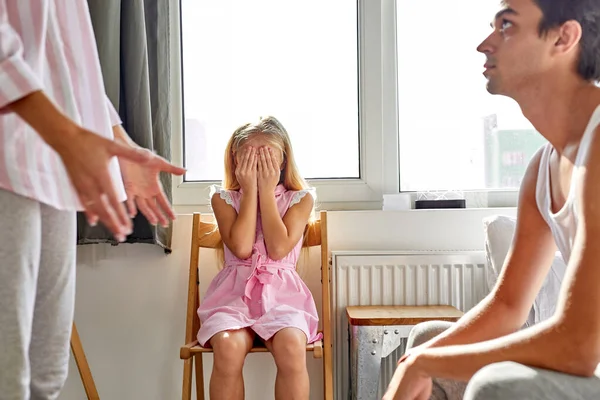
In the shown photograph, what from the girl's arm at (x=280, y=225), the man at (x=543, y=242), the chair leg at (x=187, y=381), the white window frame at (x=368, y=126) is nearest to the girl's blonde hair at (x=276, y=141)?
the girl's arm at (x=280, y=225)

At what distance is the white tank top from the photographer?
792 mm

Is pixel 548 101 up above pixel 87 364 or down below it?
above

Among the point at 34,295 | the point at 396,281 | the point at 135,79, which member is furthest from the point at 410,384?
the point at 135,79

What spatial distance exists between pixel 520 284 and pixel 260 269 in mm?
877

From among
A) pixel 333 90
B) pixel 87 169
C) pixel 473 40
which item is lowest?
pixel 87 169

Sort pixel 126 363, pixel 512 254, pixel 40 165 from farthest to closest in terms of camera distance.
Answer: pixel 126 363 < pixel 512 254 < pixel 40 165

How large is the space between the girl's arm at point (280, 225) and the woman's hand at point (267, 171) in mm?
23

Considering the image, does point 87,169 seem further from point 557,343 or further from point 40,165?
point 557,343

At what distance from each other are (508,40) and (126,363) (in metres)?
1.53

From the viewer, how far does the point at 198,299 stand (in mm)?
1824

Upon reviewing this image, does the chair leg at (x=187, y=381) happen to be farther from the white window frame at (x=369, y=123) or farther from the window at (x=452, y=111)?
the window at (x=452, y=111)

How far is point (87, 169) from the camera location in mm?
580

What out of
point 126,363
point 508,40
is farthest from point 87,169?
point 126,363

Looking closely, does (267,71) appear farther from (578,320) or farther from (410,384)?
(578,320)
